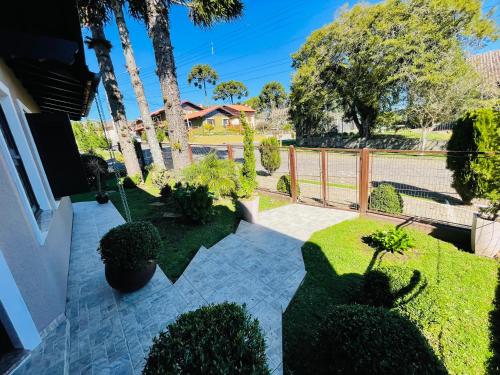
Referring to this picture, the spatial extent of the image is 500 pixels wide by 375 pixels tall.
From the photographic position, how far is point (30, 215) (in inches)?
101

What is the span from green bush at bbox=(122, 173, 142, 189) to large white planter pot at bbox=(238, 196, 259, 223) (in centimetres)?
625

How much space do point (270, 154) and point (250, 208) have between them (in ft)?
18.5

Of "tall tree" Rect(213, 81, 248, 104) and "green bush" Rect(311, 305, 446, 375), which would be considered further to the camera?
"tall tree" Rect(213, 81, 248, 104)

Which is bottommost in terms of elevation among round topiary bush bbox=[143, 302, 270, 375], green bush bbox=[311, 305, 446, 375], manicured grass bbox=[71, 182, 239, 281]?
manicured grass bbox=[71, 182, 239, 281]

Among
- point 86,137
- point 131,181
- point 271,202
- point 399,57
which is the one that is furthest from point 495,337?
point 86,137

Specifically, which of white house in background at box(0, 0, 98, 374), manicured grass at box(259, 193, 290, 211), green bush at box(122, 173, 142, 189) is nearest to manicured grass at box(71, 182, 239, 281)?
manicured grass at box(259, 193, 290, 211)

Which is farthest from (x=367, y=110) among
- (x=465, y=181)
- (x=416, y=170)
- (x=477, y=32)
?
(x=465, y=181)

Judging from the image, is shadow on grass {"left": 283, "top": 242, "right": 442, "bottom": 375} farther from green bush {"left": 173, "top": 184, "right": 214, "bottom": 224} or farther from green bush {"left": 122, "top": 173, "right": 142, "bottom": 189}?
green bush {"left": 122, "top": 173, "right": 142, "bottom": 189}

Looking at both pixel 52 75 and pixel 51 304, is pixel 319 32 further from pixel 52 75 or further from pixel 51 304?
pixel 51 304

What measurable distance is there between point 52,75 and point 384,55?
18.3 meters

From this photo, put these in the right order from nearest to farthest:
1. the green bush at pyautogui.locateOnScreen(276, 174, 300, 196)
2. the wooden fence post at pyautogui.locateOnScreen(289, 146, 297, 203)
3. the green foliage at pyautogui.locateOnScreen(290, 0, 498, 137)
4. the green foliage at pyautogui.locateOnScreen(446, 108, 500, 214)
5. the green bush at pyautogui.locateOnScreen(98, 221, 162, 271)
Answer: the green bush at pyautogui.locateOnScreen(98, 221, 162, 271) → the green foliage at pyautogui.locateOnScreen(446, 108, 500, 214) → the wooden fence post at pyautogui.locateOnScreen(289, 146, 297, 203) → the green bush at pyautogui.locateOnScreen(276, 174, 300, 196) → the green foliage at pyautogui.locateOnScreen(290, 0, 498, 137)

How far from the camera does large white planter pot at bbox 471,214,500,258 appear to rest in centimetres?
380

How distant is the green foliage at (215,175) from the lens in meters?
6.58

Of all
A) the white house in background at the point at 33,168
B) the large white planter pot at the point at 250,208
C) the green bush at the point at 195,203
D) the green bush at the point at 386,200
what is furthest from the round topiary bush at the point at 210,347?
the green bush at the point at 386,200
